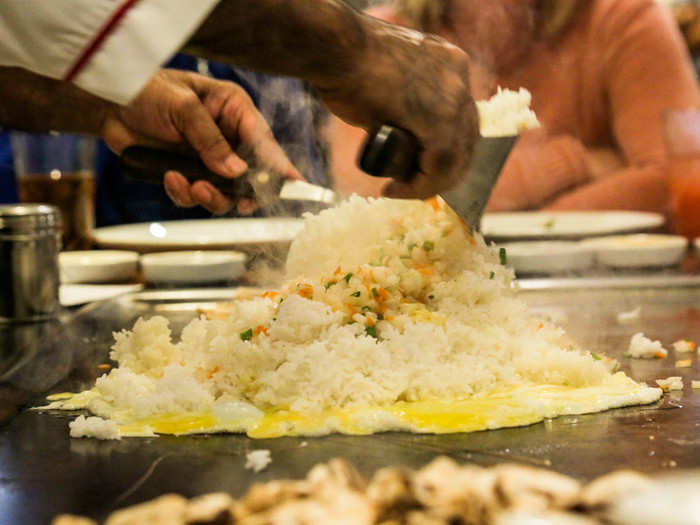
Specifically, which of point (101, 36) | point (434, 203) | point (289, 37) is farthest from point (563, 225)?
point (101, 36)

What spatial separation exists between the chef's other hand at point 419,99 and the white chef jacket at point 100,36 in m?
0.38

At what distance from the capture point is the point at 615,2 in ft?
19.0

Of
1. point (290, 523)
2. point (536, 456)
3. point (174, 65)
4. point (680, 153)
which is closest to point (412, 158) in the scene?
point (536, 456)

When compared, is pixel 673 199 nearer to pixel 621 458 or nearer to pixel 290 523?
pixel 621 458

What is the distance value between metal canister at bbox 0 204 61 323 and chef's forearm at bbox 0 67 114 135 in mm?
304

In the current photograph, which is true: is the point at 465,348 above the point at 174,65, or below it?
below

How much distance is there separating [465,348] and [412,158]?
44 cm

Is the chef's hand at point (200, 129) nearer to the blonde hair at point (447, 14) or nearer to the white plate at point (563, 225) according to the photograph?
the white plate at point (563, 225)

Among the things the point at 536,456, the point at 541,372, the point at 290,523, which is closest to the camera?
the point at 290,523

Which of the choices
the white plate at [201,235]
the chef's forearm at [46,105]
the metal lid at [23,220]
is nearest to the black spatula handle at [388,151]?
the white plate at [201,235]

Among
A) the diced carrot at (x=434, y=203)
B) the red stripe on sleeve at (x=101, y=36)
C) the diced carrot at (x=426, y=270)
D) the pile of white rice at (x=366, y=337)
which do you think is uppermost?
the red stripe on sleeve at (x=101, y=36)

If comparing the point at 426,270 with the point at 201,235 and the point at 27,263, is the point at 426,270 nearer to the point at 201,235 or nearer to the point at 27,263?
the point at 27,263

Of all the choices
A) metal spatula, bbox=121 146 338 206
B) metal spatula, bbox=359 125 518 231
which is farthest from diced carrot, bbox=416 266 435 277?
metal spatula, bbox=121 146 338 206

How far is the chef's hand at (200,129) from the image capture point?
7.89ft
